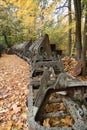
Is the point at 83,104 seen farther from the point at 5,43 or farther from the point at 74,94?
the point at 5,43

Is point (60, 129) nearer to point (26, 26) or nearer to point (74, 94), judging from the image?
point (74, 94)

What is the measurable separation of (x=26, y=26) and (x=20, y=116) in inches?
934

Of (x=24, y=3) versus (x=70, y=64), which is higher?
(x=24, y=3)

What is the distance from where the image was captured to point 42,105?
2.62 metres

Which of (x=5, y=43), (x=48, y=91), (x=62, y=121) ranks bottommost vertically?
(x=5, y=43)

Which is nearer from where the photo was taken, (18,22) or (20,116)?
(20,116)

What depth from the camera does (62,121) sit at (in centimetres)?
283

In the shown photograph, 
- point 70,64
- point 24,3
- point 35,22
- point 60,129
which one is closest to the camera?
point 60,129

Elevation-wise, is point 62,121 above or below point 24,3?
below

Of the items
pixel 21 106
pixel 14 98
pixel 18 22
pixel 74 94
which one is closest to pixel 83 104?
pixel 74 94

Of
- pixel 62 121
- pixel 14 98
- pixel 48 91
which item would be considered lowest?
pixel 14 98

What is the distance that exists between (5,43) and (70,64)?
22815 millimetres

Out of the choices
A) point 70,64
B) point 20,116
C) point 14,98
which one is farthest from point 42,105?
point 70,64

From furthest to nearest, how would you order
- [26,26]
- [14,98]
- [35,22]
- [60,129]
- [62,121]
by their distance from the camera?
[26,26] < [35,22] < [14,98] < [62,121] < [60,129]
